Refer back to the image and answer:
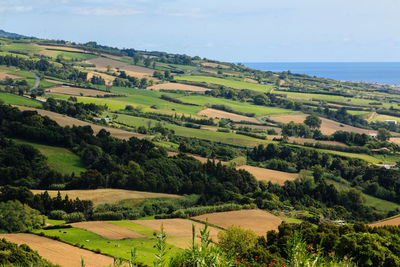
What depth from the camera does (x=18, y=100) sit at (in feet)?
390

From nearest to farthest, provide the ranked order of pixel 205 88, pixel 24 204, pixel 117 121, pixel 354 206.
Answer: pixel 24 204 → pixel 354 206 → pixel 117 121 → pixel 205 88

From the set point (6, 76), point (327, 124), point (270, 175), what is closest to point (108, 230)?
point (270, 175)

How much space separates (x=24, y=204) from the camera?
197 feet

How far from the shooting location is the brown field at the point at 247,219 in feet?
207

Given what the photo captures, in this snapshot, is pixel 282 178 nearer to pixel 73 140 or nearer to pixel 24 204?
pixel 73 140

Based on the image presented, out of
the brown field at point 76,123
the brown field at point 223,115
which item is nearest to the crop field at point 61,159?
the brown field at point 76,123

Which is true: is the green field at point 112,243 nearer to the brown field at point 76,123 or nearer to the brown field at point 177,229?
the brown field at point 177,229

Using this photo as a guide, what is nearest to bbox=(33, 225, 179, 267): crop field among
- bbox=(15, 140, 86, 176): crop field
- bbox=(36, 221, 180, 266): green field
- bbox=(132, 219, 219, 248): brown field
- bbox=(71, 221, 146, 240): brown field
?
bbox=(36, 221, 180, 266): green field

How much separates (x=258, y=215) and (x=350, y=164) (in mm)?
40381

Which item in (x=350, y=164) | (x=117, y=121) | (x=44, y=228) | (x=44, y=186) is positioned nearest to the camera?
(x=44, y=228)

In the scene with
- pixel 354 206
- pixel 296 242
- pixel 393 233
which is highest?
pixel 296 242

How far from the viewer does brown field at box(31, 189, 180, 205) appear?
69062mm

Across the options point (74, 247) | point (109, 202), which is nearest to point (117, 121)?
point (109, 202)

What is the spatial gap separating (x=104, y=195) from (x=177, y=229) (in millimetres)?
17451
